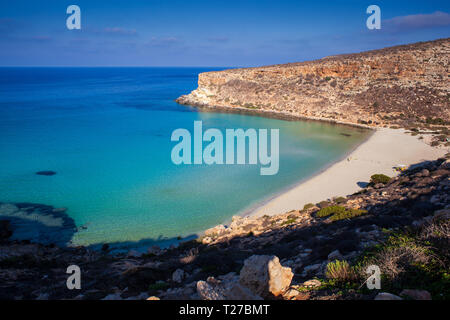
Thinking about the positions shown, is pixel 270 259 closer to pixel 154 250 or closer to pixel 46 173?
pixel 154 250

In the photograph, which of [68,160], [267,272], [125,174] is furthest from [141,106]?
[267,272]

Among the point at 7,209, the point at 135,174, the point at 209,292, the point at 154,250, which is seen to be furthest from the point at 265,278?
the point at 135,174

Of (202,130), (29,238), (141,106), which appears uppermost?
(141,106)

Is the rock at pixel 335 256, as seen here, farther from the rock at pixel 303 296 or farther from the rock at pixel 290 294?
the rock at pixel 290 294

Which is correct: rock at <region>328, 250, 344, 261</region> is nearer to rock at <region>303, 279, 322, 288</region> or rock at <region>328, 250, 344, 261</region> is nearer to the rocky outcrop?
rock at <region>303, 279, 322, 288</region>

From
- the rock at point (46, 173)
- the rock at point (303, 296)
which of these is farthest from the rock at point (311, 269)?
the rock at point (46, 173)
